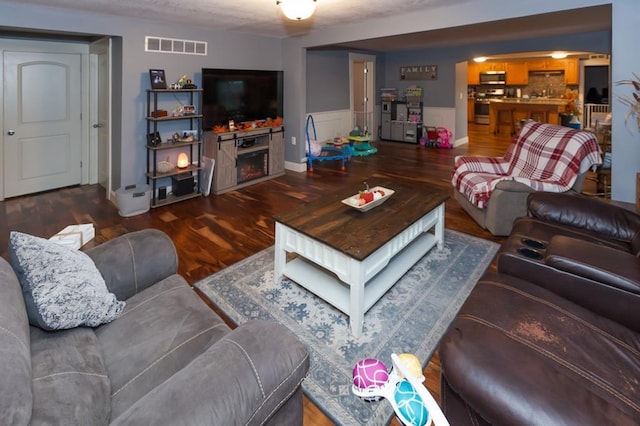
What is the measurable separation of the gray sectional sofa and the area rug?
→ 0.55 m

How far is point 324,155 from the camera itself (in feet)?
22.4

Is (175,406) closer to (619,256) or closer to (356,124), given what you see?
(619,256)

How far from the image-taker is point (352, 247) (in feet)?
7.29

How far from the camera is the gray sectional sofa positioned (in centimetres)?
95

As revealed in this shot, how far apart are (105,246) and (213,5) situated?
2965 mm

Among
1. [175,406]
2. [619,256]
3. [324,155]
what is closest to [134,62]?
[324,155]

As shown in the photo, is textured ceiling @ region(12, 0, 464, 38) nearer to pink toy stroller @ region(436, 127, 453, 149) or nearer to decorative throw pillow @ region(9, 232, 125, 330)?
decorative throw pillow @ region(9, 232, 125, 330)

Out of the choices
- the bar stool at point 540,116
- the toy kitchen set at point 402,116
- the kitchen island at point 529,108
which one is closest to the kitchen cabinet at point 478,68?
the kitchen island at point 529,108

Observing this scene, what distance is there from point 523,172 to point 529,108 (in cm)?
720

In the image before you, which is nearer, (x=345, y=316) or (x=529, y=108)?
(x=345, y=316)

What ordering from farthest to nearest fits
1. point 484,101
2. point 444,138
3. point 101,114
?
point 484,101, point 444,138, point 101,114

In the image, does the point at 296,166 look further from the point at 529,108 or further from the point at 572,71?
the point at 572,71

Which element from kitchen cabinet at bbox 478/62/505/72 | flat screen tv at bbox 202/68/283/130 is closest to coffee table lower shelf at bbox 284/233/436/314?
flat screen tv at bbox 202/68/283/130

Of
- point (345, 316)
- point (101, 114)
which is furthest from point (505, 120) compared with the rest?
point (345, 316)
